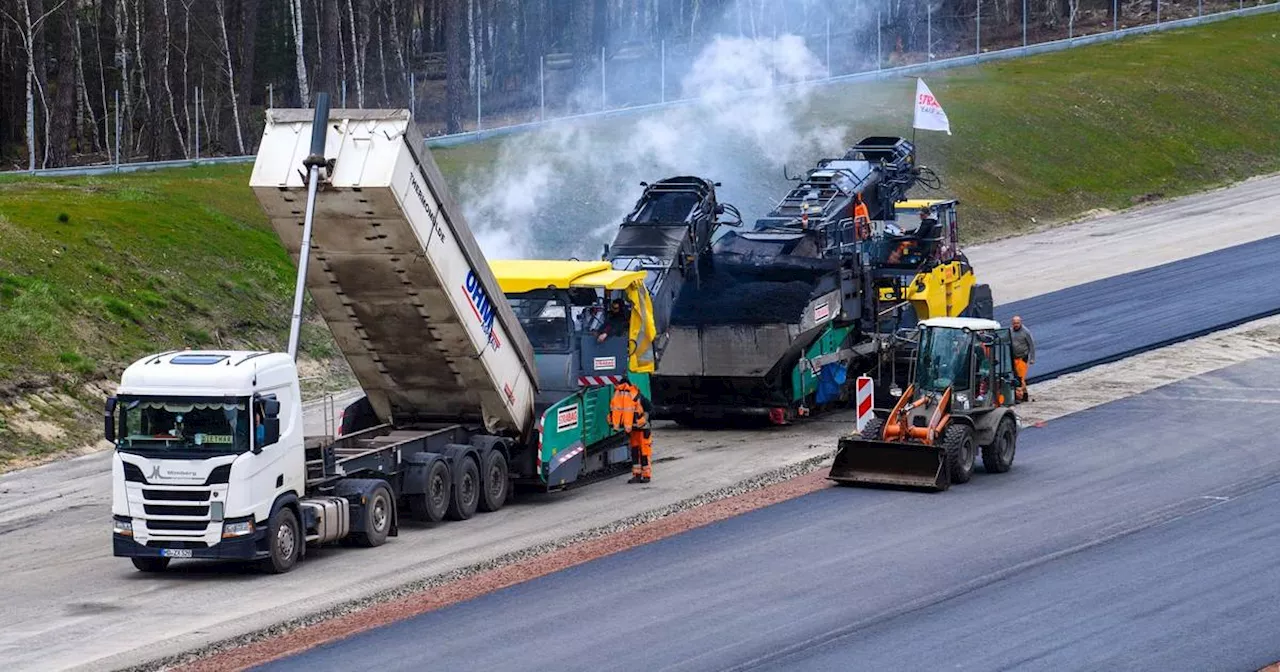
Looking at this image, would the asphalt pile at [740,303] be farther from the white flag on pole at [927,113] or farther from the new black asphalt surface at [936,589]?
the white flag on pole at [927,113]

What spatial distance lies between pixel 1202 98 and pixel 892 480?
154ft

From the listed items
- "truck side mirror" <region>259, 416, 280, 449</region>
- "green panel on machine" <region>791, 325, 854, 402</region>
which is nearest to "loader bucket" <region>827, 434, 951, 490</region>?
"green panel on machine" <region>791, 325, 854, 402</region>

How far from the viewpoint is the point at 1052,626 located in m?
17.4

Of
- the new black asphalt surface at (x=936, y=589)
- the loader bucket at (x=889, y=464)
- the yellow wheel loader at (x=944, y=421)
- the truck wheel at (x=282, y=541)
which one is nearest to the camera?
the new black asphalt surface at (x=936, y=589)

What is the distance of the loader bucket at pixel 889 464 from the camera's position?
23.8m

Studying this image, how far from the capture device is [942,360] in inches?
974

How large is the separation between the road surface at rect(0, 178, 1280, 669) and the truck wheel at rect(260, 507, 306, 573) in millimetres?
169

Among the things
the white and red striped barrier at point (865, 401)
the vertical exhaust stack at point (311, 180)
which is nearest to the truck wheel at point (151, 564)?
the vertical exhaust stack at point (311, 180)

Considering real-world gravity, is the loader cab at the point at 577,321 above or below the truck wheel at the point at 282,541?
above

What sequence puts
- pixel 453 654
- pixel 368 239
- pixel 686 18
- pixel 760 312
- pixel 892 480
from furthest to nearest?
1. pixel 686 18
2. pixel 760 312
3. pixel 892 480
4. pixel 368 239
5. pixel 453 654

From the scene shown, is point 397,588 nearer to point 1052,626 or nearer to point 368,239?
point 368,239

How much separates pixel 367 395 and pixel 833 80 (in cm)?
3874

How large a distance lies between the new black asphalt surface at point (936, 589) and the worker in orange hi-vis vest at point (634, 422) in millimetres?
2893

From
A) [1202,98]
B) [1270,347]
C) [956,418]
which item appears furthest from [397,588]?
[1202,98]
